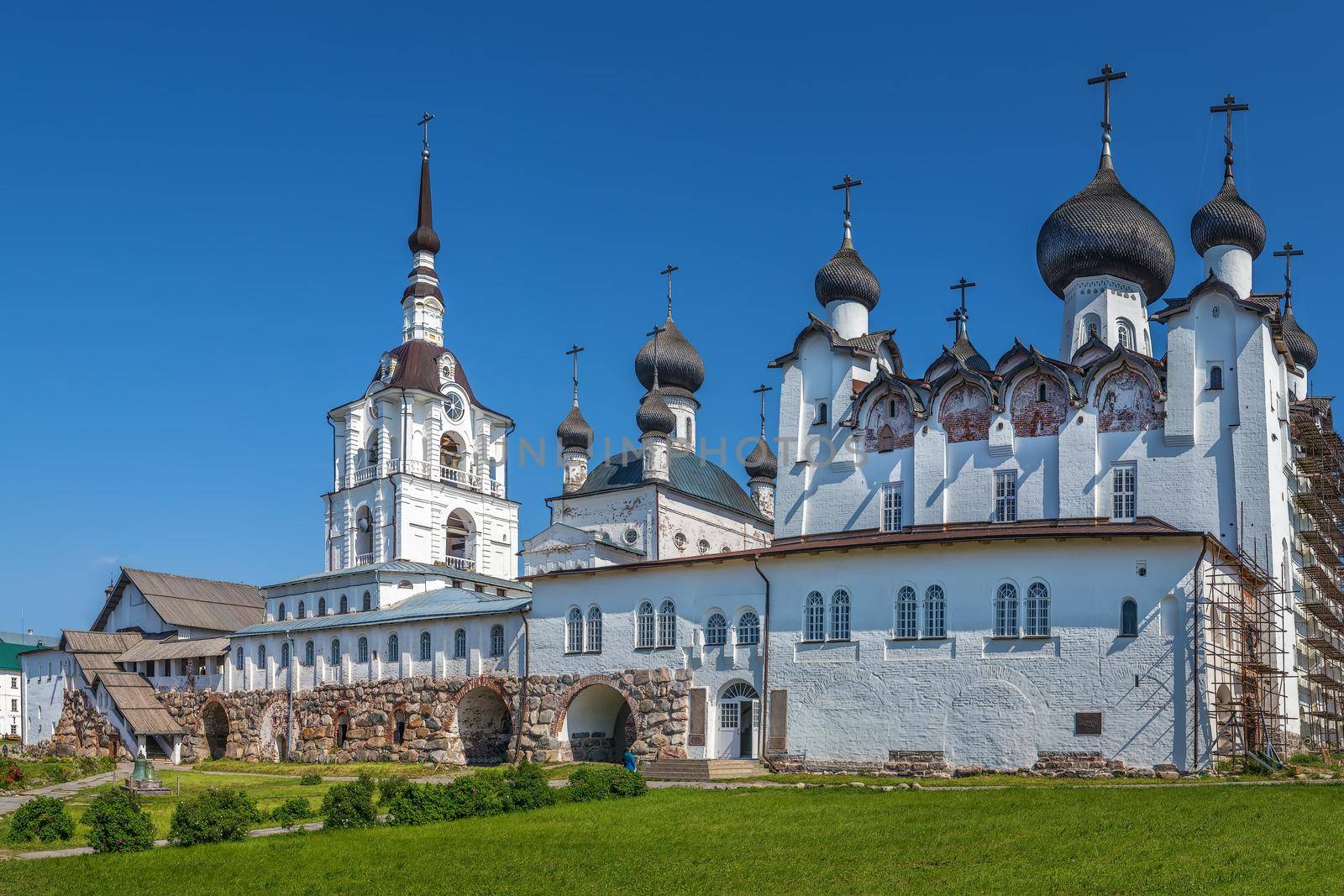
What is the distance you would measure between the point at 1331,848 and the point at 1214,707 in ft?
39.9

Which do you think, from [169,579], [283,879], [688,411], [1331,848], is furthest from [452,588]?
[1331,848]

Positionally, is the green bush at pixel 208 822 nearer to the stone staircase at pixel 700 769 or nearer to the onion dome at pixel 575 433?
the stone staircase at pixel 700 769

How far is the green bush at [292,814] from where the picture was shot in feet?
69.1

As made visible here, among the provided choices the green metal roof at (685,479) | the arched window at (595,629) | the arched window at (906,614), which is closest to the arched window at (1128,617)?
the arched window at (906,614)

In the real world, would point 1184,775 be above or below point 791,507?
below

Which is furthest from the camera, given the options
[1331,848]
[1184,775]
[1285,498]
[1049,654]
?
[1285,498]

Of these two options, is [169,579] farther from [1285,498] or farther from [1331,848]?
[1331,848]

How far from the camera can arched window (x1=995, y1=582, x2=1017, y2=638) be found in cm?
2873

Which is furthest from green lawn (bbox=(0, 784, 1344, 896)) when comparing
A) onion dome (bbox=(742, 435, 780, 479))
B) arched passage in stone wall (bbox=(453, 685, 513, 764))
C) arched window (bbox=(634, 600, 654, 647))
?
onion dome (bbox=(742, 435, 780, 479))

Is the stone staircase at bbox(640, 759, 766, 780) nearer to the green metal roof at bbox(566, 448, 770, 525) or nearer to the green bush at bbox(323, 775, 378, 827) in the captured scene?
the green bush at bbox(323, 775, 378, 827)

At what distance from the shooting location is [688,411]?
5212 centimetres

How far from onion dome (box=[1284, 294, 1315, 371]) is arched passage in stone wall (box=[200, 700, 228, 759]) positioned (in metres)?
37.3

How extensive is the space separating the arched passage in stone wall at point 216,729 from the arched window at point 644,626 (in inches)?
789

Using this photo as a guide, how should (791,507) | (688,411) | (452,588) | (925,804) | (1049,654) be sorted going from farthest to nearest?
(688,411)
(452,588)
(791,507)
(1049,654)
(925,804)
